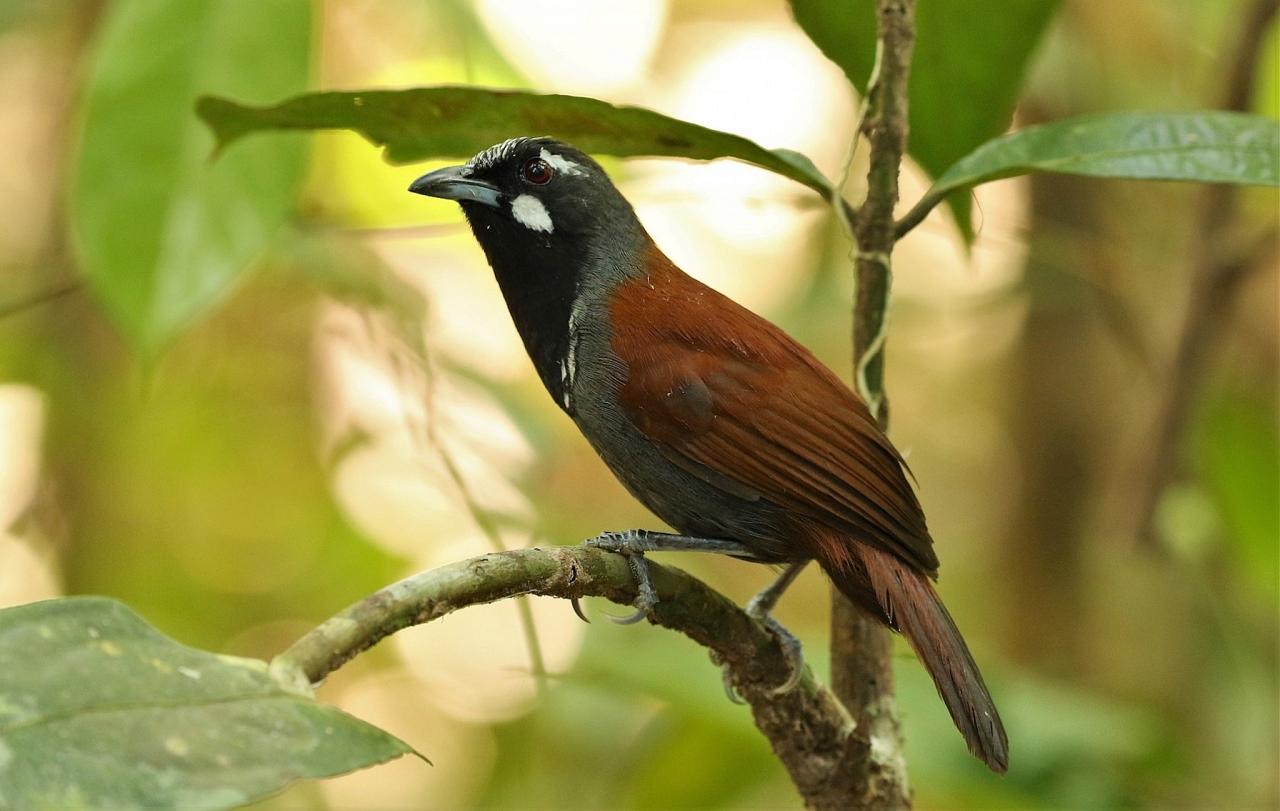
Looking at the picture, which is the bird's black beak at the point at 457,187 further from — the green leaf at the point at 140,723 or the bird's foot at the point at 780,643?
the green leaf at the point at 140,723

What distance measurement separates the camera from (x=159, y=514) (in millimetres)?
4273

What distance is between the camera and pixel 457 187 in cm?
210

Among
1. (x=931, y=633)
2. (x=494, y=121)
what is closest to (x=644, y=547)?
(x=931, y=633)

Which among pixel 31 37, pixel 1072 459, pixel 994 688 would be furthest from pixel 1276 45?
pixel 31 37

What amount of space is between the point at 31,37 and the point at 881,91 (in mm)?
3520

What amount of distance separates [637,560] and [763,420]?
0.44 meters

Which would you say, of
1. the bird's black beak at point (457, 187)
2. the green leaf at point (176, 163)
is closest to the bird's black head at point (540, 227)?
the bird's black beak at point (457, 187)

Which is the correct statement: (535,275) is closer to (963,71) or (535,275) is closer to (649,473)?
(649,473)

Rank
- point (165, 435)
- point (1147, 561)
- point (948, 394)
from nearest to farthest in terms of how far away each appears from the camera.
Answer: point (1147, 561)
point (165, 435)
point (948, 394)

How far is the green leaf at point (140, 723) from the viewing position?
87 centimetres

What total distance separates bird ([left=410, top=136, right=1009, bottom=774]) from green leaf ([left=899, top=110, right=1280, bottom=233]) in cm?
36

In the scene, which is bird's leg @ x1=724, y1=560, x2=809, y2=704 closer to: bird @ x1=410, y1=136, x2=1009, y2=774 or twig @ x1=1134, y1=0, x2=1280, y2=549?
bird @ x1=410, y1=136, x2=1009, y2=774

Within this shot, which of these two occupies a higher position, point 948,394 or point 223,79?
point 223,79

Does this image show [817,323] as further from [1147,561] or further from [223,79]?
[223,79]
